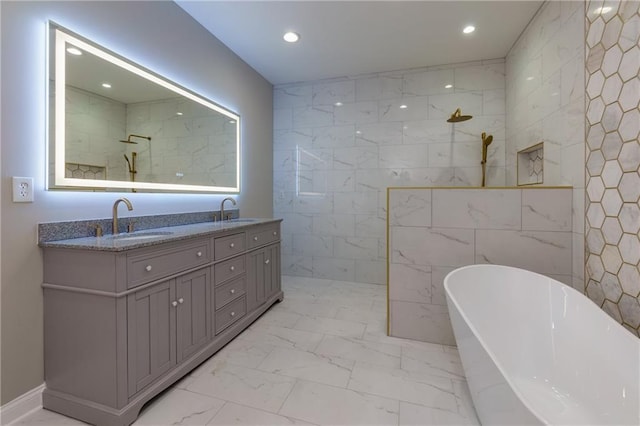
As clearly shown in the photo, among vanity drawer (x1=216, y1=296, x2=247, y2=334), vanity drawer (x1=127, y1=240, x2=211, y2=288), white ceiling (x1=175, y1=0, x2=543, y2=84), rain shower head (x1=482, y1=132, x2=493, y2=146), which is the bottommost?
vanity drawer (x1=216, y1=296, x2=247, y2=334)

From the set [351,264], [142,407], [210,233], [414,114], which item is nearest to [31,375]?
[142,407]

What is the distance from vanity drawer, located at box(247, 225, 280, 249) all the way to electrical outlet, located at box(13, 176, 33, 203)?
137 cm

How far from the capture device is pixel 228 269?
2.17 m

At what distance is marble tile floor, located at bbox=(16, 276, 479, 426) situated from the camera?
1.44 meters

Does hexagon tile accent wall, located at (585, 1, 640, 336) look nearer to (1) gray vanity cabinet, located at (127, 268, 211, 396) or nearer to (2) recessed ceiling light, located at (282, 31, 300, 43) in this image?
(2) recessed ceiling light, located at (282, 31, 300, 43)

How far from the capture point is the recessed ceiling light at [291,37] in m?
2.79

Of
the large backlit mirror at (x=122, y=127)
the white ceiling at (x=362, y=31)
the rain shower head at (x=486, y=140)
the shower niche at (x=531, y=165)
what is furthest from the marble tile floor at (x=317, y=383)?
the white ceiling at (x=362, y=31)

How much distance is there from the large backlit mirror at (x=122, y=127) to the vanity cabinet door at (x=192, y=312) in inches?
32.9

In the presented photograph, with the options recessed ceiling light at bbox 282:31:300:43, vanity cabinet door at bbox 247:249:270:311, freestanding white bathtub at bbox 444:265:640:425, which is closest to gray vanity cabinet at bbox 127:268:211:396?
vanity cabinet door at bbox 247:249:270:311

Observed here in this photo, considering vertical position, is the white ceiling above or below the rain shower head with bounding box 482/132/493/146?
above

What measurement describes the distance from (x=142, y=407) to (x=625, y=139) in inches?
117

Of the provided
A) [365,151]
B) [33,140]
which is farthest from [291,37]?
[33,140]

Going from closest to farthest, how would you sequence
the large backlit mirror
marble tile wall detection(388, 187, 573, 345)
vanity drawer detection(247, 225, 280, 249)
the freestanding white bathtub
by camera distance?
the freestanding white bathtub < the large backlit mirror < marble tile wall detection(388, 187, 573, 345) < vanity drawer detection(247, 225, 280, 249)

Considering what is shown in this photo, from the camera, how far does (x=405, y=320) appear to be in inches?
89.4
